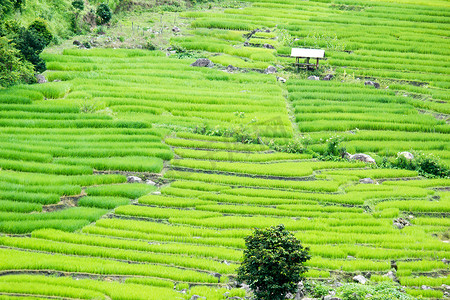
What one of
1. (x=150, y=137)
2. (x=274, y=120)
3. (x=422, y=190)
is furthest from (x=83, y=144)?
(x=422, y=190)

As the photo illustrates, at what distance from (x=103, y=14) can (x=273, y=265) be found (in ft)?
80.1

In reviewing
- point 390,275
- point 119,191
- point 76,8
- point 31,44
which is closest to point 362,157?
point 390,275

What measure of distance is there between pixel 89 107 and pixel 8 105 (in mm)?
3154

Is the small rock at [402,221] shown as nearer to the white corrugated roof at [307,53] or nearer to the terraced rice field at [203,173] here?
the terraced rice field at [203,173]

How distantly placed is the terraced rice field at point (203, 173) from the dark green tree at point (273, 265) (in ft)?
2.46

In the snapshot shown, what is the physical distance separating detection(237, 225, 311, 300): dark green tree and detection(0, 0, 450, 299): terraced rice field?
0.75m

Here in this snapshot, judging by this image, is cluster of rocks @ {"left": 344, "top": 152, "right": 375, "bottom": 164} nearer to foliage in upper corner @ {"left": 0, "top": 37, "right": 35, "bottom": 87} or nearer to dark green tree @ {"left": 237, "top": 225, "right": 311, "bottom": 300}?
dark green tree @ {"left": 237, "top": 225, "right": 311, "bottom": 300}

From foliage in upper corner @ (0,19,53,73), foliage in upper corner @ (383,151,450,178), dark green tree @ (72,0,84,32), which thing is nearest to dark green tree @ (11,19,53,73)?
foliage in upper corner @ (0,19,53,73)

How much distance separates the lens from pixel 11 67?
22188mm

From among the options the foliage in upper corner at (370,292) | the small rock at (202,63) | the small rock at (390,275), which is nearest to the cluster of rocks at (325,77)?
the small rock at (202,63)

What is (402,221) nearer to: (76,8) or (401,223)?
(401,223)

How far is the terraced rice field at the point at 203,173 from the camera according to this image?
1298 centimetres

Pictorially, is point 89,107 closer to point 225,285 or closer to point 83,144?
point 83,144

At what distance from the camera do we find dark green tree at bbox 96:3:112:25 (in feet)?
103
